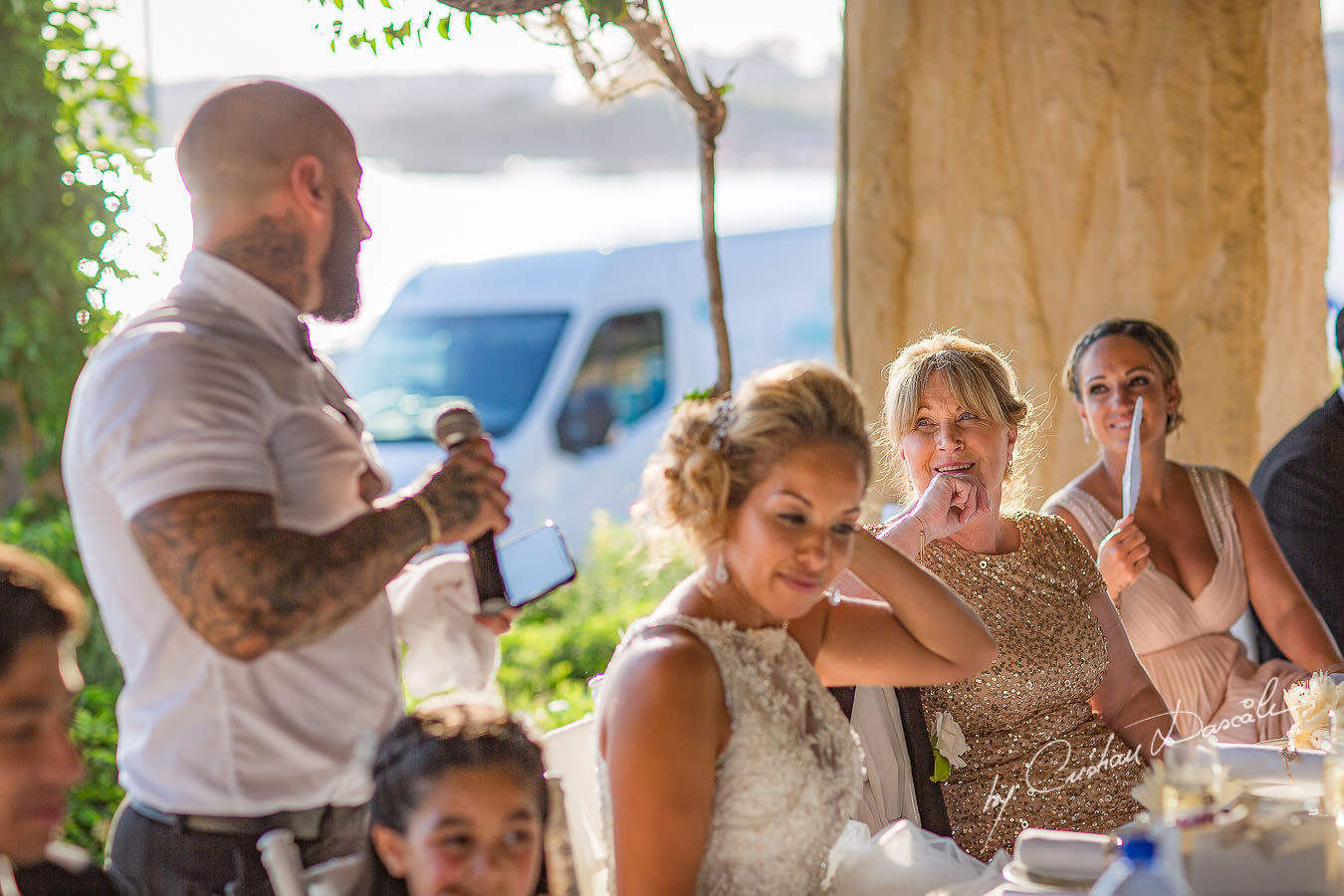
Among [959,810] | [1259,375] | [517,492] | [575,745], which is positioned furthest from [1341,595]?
[517,492]

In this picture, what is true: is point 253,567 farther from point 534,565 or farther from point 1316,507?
point 1316,507

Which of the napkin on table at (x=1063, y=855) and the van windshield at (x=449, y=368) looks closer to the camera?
the napkin on table at (x=1063, y=855)

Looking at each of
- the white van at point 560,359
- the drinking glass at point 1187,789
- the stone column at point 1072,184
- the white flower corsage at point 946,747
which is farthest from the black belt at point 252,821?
the white van at point 560,359

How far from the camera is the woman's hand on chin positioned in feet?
8.79

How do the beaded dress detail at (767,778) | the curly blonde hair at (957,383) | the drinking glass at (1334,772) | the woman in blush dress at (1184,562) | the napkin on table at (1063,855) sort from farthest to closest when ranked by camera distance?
the woman in blush dress at (1184,562) → the curly blonde hair at (957,383) → the drinking glass at (1334,772) → the beaded dress detail at (767,778) → the napkin on table at (1063,855)

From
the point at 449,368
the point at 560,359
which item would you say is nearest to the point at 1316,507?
the point at 560,359

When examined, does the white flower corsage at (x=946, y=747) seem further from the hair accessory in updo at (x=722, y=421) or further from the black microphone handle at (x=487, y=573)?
the black microphone handle at (x=487, y=573)

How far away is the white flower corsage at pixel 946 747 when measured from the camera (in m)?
2.63

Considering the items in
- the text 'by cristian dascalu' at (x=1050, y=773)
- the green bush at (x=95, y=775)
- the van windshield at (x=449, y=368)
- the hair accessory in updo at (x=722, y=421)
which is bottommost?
the green bush at (x=95, y=775)

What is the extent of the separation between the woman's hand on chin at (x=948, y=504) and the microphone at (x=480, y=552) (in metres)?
1.10

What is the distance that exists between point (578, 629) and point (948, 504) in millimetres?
3471

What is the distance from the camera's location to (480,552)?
1877mm

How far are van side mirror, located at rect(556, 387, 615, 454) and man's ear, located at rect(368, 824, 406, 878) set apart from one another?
17.4 feet

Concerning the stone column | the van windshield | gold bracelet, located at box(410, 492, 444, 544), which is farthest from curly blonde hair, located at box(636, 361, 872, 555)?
the van windshield
